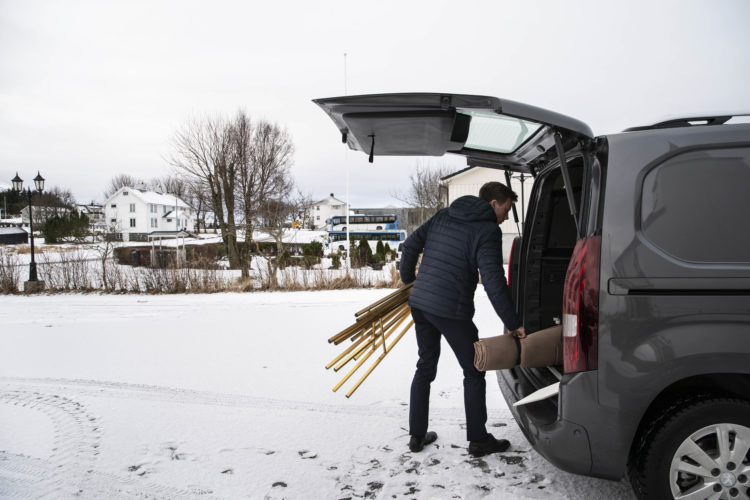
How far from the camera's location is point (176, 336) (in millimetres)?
6746

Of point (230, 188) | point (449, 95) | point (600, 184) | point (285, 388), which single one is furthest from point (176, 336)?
point (230, 188)

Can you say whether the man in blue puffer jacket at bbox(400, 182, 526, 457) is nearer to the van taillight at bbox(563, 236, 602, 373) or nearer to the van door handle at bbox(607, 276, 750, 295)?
the van taillight at bbox(563, 236, 602, 373)

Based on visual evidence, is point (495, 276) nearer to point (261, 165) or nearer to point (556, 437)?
point (556, 437)

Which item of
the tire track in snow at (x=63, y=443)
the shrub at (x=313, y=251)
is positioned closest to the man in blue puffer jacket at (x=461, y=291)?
the tire track in snow at (x=63, y=443)

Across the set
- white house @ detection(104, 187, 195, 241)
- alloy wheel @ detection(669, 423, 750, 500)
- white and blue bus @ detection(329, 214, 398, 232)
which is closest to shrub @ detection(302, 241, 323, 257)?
alloy wheel @ detection(669, 423, 750, 500)

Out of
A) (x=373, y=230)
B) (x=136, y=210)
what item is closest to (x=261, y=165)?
(x=373, y=230)

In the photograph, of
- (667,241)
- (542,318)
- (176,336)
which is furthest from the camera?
(176,336)

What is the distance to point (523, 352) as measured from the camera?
8.25ft

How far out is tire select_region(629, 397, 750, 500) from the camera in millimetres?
1894

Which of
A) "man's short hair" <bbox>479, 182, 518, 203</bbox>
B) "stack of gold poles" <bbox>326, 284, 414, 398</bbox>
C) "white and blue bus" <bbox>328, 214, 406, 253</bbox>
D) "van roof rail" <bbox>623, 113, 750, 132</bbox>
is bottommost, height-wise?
"stack of gold poles" <bbox>326, 284, 414, 398</bbox>

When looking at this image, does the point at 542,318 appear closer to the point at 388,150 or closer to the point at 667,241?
the point at 667,241

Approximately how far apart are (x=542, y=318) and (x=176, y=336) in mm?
5571

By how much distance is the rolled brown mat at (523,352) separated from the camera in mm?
2521

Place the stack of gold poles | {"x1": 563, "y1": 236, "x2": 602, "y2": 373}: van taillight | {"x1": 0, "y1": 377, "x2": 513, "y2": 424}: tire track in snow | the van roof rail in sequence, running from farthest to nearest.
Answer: {"x1": 0, "y1": 377, "x2": 513, "y2": 424}: tire track in snow, the stack of gold poles, the van roof rail, {"x1": 563, "y1": 236, "x2": 602, "y2": 373}: van taillight
